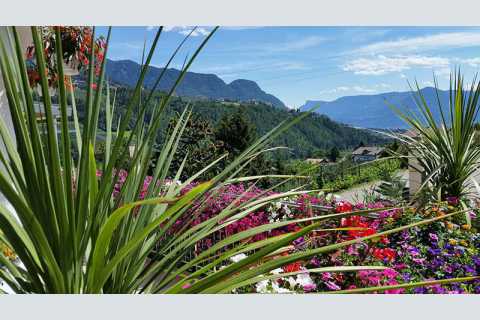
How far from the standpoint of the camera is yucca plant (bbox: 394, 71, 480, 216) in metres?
2.66

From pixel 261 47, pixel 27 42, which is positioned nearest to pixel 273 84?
pixel 261 47

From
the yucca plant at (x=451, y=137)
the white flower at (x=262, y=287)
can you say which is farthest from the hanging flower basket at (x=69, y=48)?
the yucca plant at (x=451, y=137)

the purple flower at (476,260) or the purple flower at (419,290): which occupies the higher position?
the purple flower at (476,260)

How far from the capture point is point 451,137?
111 inches

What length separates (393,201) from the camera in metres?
2.92

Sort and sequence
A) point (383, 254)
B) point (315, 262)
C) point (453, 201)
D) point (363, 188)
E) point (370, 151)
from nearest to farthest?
point (383, 254) → point (315, 262) → point (453, 201) → point (363, 188) → point (370, 151)

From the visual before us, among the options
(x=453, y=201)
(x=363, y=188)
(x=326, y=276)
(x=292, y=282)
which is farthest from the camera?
(x=363, y=188)

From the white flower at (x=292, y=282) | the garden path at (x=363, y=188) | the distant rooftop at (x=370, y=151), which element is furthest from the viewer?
the distant rooftop at (x=370, y=151)

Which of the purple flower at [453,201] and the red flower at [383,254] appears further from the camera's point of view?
the purple flower at [453,201]

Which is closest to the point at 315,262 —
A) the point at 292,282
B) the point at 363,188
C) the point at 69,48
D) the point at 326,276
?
the point at 326,276

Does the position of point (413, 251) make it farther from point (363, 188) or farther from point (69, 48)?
point (69, 48)

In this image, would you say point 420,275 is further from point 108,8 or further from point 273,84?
point 273,84

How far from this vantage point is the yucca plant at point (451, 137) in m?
2.66

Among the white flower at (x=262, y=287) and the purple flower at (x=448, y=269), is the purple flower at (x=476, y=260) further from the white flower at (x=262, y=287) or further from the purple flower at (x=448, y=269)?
the white flower at (x=262, y=287)
